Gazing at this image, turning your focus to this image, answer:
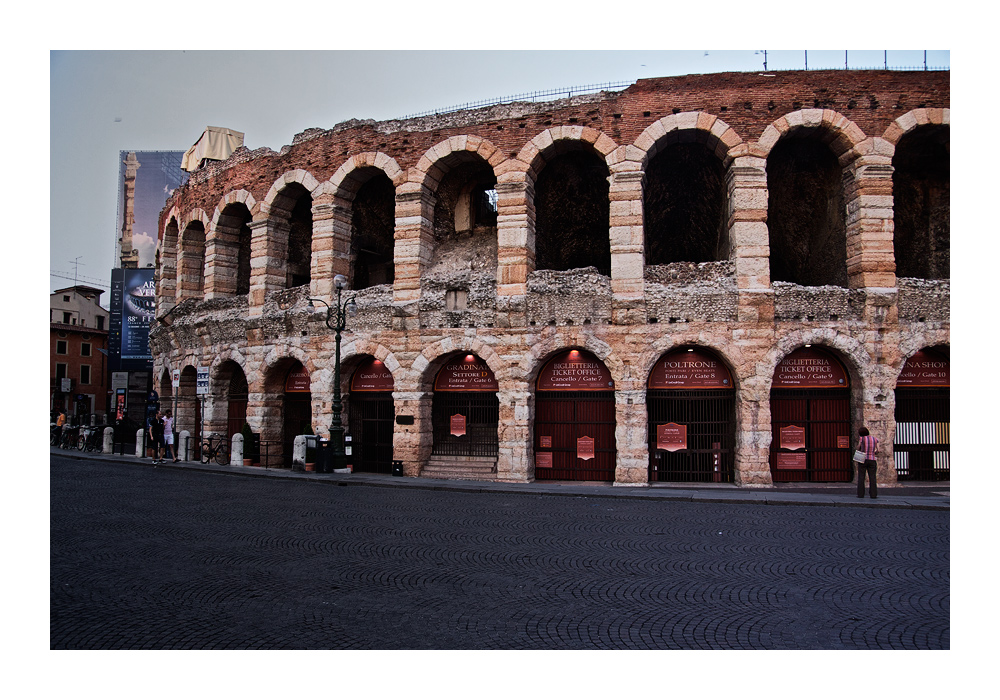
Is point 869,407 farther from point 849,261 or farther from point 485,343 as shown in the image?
point 485,343

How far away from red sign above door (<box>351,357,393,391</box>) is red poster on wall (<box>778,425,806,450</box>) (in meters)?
11.5

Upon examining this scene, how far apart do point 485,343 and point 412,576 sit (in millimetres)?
10739

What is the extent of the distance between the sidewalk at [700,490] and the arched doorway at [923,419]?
0.52 meters

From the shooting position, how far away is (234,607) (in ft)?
19.1

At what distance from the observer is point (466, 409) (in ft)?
60.0

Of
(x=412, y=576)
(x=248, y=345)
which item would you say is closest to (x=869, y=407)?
(x=412, y=576)

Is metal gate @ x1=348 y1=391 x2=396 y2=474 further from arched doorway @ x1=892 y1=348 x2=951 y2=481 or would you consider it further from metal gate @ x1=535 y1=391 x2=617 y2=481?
arched doorway @ x1=892 y1=348 x2=951 y2=481

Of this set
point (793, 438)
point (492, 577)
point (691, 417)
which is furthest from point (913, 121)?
point (492, 577)

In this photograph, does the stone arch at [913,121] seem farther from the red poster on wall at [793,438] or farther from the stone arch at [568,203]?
the red poster on wall at [793,438]

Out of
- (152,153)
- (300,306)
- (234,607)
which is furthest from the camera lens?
(152,153)

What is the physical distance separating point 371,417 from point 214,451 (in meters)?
6.49

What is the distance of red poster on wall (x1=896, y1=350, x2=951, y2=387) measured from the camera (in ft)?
52.7

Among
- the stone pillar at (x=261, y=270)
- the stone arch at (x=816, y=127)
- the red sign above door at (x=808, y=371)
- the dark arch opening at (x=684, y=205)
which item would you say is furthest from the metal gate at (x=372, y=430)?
the stone arch at (x=816, y=127)

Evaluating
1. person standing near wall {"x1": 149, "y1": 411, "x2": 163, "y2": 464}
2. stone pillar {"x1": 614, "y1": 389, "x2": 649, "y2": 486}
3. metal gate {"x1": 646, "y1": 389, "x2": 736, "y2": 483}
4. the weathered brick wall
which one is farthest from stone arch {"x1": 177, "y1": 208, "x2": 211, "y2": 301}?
metal gate {"x1": 646, "y1": 389, "x2": 736, "y2": 483}
